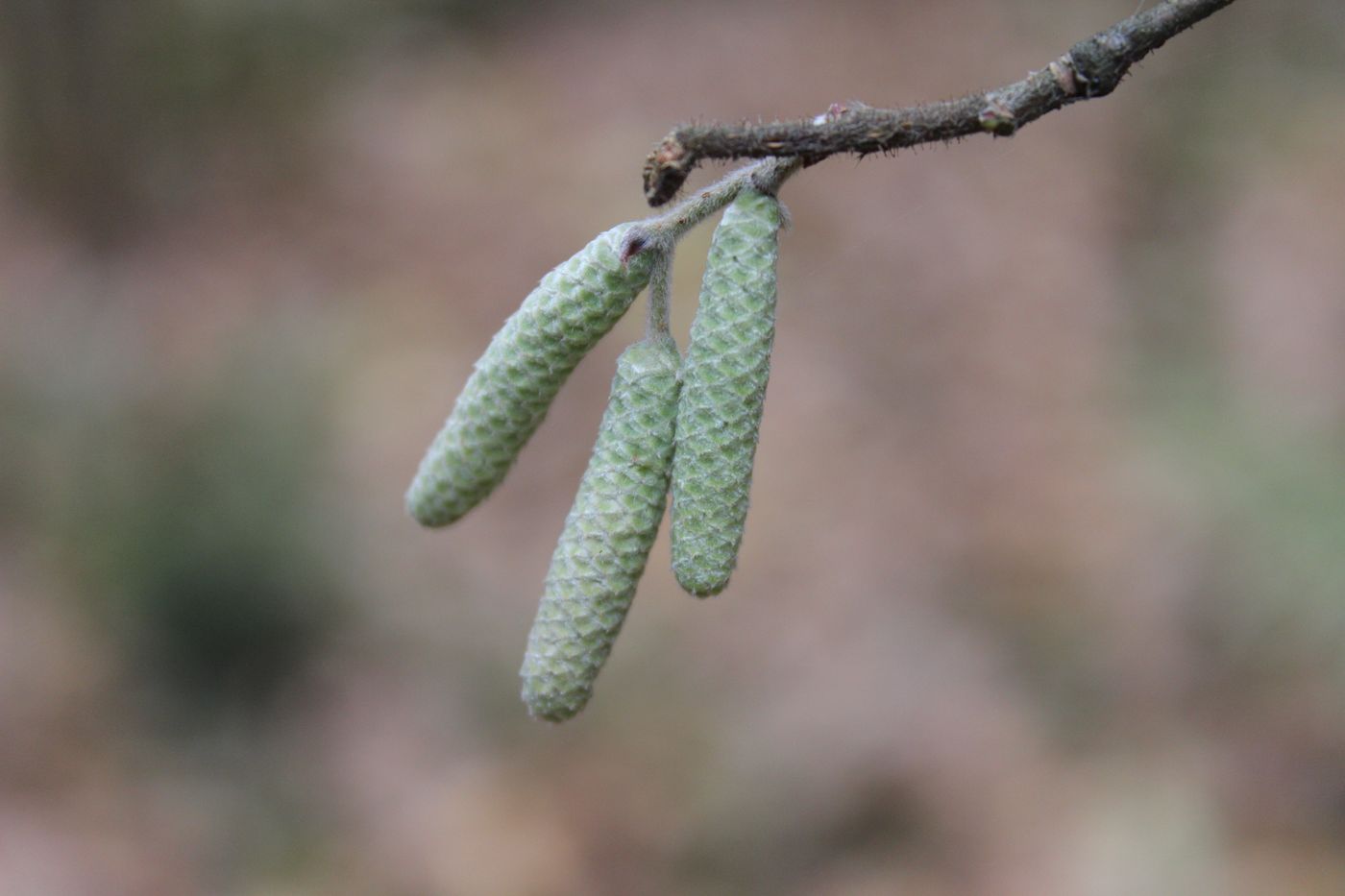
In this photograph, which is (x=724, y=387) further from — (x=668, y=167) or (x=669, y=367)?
(x=668, y=167)

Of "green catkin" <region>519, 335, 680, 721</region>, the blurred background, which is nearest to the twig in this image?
"green catkin" <region>519, 335, 680, 721</region>

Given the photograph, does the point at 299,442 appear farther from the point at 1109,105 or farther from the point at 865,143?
the point at 1109,105

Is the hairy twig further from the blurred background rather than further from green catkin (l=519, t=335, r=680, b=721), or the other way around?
the blurred background

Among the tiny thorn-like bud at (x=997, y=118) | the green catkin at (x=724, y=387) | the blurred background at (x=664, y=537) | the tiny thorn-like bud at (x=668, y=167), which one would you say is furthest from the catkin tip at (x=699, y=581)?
the blurred background at (x=664, y=537)

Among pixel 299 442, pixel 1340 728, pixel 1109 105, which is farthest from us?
pixel 1109 105

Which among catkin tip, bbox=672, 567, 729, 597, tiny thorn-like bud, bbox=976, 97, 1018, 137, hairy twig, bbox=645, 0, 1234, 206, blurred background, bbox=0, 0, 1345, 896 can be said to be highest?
blurred background, bbox=0, 0, 1345, 896

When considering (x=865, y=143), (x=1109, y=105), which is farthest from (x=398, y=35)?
(x=865, y=143)

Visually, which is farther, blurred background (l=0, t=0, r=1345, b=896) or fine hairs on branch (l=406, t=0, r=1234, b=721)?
blurred background (l=0, t=0, r=1345, b=896)

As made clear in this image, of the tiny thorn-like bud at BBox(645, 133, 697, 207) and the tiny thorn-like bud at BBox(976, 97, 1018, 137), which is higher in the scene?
the tiny thorn-like bud at BBox(645, 133, 697, 207)
